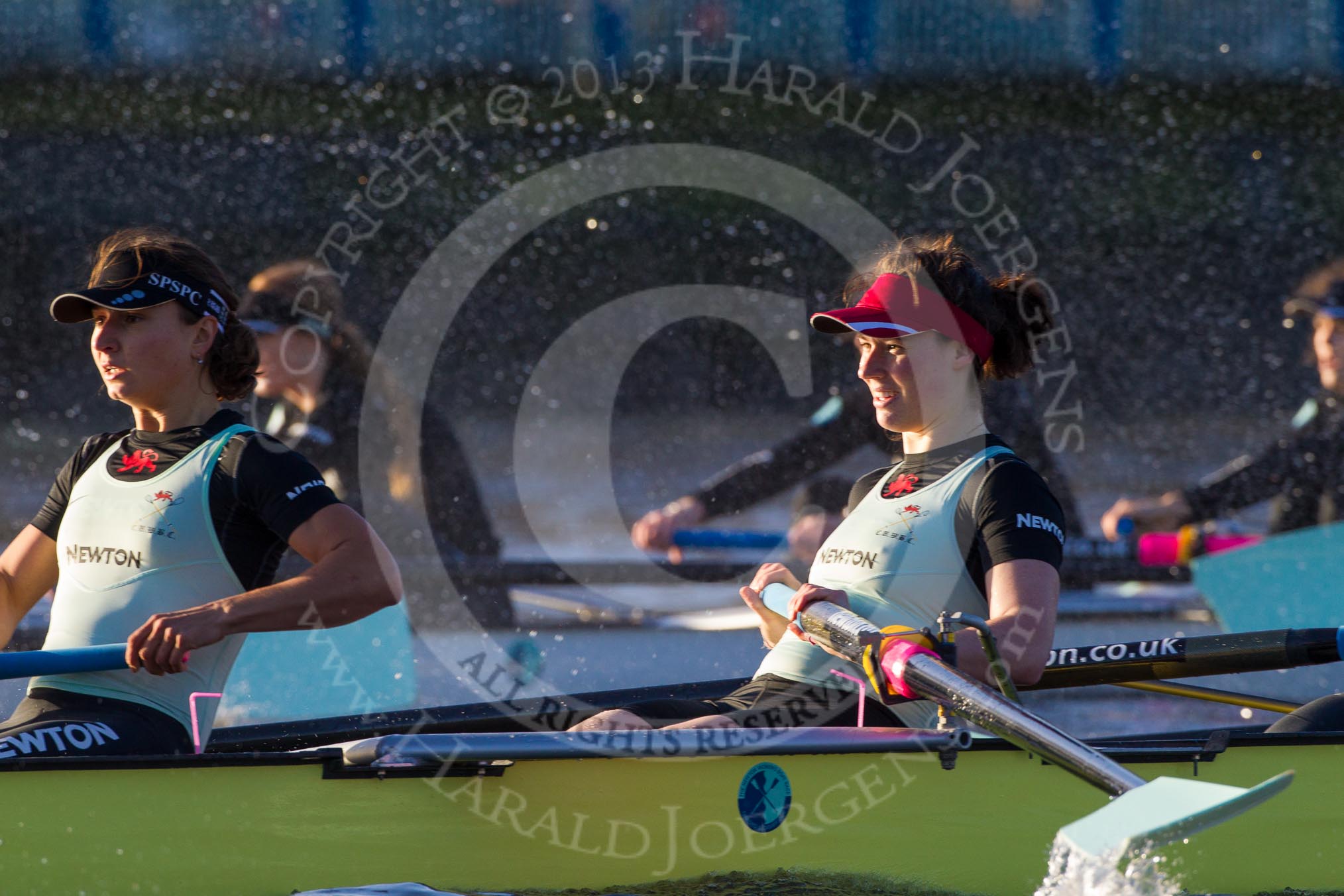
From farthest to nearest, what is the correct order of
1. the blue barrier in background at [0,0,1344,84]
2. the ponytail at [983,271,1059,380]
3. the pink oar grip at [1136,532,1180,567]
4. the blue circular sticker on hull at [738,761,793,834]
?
the blue barrier in background at [0,0,1344,84]
the pink oar grip at [1136,532,1180,567]
the ponytail at [983,271,1059,380]
the blue circular sticker on hull at [738,761,793,834]

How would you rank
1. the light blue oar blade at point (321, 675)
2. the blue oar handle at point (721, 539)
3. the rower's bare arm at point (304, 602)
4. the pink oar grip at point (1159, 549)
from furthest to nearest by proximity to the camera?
the pink oar grip at point (1159, 549), the blue oar handle at point (721, 539), the light blue oar blade at point (321, 675), the rower's bare arm at point (304, 602)

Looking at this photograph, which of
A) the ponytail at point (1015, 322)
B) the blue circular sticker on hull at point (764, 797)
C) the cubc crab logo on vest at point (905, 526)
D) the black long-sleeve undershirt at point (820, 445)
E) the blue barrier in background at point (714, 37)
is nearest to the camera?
the blue circular sticker on hull at point (764, 797)

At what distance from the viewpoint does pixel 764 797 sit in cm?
266

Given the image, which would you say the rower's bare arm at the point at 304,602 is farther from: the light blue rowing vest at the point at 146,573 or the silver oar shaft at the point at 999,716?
the silver oar shaft at the point at 999,716

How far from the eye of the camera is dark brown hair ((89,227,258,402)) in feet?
9.07

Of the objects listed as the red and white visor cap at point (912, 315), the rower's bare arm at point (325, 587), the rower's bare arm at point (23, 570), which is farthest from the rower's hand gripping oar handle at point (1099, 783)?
the rower's bare arm at point (23, 570)

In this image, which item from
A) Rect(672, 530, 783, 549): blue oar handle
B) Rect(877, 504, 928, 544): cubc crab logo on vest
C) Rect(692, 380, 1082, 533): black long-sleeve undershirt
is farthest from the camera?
Rect(692, 380, 1082, 533): black long-sleeve undershirt

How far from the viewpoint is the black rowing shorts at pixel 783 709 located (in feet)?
8.96

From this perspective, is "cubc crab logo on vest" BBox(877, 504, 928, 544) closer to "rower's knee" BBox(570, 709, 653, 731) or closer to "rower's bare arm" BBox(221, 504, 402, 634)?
"rower's knee" BBox(570, 709, 653, 731)

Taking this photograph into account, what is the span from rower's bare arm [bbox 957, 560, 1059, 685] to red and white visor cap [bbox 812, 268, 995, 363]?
45 centimetres

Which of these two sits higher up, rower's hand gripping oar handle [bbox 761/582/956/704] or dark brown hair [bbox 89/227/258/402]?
dark brown hair [bbox 89/227/258/402]

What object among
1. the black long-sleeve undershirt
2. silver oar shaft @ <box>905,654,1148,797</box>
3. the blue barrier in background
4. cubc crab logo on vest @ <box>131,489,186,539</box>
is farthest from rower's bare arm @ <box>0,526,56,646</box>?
the blue barrier in background

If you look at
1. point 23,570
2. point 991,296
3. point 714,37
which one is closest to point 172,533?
point 23,570

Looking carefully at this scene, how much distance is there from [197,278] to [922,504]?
134 cm
